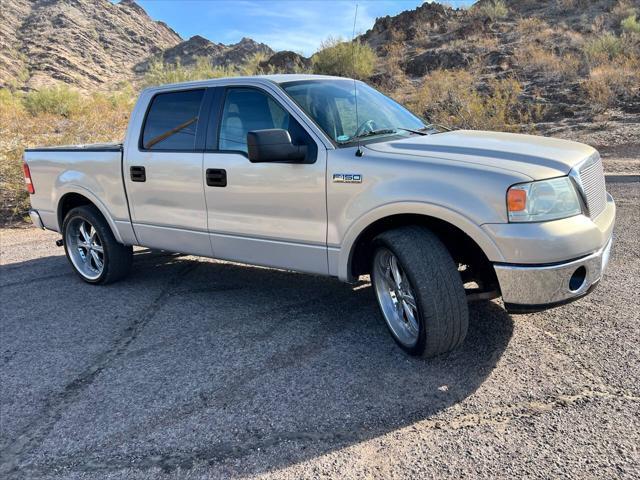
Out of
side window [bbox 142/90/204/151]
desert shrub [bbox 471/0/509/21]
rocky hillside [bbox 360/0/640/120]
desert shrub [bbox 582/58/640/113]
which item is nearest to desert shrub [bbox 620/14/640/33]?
rocky hillside [bbox 360/0/640/120]

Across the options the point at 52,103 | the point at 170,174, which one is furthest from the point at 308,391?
the point at 52,103

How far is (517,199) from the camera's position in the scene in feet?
10.4

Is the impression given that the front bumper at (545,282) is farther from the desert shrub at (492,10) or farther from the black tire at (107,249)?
the desert shrub at (492,10)

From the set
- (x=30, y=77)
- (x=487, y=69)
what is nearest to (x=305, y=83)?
(x=487, y=69)

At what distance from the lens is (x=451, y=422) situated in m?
3.03

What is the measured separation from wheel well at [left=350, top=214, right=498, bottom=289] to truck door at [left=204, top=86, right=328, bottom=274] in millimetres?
271

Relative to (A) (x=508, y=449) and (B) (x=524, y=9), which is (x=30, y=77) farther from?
(A) (x=508, y=449)

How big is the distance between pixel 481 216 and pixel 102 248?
4.00m

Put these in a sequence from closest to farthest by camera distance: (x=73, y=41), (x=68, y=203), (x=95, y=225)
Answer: (x=95, y=225) → (x=68, y=203) → (x=73, y=41)

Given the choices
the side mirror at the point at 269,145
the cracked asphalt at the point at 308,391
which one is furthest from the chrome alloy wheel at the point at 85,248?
the side mirror at the point at 269,145

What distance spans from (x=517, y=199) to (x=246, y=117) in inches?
91.8

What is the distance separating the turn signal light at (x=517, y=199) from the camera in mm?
3152

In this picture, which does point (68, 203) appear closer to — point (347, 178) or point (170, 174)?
point (170, 174)

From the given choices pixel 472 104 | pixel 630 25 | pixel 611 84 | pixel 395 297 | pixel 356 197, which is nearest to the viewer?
pixel 356 197
